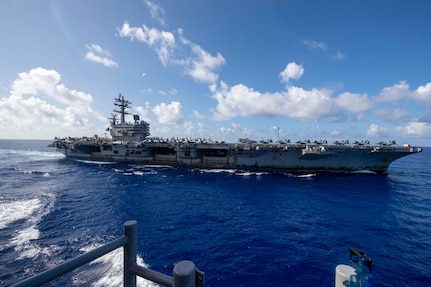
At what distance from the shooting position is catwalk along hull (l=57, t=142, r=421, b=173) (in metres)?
30.0

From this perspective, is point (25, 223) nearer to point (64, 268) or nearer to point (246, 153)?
point (64, 268)

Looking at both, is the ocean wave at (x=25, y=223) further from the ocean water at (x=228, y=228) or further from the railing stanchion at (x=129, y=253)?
the railing stanchion at (x=129, y=253)

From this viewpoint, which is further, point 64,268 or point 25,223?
point 25,223

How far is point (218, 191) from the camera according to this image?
22047 millimetres

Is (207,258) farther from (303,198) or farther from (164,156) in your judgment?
(164,156)

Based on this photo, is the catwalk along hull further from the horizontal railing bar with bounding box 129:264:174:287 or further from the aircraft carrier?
the horizontal railing bar with bounding box 129:264:174:287

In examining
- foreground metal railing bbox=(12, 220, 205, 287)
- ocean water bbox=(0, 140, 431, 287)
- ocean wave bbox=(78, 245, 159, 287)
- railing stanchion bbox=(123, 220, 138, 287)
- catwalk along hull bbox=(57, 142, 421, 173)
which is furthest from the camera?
catwalk along hull bbox=(57, 142, 421, 173)

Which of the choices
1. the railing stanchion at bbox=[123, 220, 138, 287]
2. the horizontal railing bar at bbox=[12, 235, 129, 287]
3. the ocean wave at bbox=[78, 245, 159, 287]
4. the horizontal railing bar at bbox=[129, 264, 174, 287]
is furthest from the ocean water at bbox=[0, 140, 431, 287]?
the horizontal railing bar at bbox=[12, 235, 129, 287]

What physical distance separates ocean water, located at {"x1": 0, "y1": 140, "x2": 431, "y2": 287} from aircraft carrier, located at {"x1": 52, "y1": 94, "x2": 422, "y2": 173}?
6.54 m

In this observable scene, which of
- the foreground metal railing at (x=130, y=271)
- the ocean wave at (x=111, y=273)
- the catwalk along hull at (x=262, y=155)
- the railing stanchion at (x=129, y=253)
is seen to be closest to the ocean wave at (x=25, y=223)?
the ocean wave at (x=111, y=273)

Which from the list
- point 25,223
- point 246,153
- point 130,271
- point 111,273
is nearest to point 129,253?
point 130,271

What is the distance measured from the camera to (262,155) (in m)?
33.5

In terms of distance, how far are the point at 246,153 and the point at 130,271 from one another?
107 feet

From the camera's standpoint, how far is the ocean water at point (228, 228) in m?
8.97
